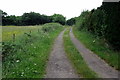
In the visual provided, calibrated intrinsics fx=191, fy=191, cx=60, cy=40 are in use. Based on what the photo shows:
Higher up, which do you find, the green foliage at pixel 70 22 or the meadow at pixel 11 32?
the green foliage at pixel 70 22

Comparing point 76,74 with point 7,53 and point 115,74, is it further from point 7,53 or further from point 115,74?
point 7,53

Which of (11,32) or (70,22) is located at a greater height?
(70,22)

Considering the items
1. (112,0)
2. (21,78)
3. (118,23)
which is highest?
(112,0)

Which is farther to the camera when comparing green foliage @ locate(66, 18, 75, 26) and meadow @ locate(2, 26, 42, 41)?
green foliage @ locate(66, 18, 75, 26)

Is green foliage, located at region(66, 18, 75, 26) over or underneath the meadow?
over

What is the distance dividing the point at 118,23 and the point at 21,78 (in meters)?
7.49

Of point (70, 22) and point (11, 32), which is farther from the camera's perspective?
point (70, 22)

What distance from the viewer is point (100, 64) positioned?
10.6 metres

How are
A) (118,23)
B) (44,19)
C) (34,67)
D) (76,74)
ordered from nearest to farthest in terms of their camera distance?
(76,74) → (34,67) → (118,23) → (44,19)

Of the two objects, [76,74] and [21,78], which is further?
[76,74]

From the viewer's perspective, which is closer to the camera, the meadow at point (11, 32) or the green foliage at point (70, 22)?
the meadow at point (11, 32)

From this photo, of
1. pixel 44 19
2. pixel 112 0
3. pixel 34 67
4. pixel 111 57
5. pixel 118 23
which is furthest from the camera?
pixel 44 19

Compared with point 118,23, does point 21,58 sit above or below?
below

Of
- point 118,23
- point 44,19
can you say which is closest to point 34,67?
point 118,23
